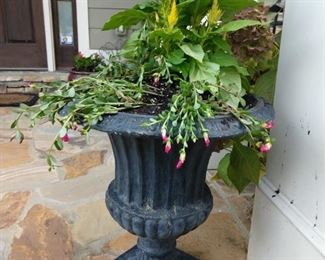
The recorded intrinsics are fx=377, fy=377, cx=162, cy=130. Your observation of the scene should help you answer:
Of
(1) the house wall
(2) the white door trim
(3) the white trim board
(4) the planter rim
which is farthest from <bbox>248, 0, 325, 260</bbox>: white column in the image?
(2) the white door trim

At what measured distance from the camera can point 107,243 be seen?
152cm

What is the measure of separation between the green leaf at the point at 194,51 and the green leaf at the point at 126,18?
0.17 meters

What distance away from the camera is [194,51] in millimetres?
922

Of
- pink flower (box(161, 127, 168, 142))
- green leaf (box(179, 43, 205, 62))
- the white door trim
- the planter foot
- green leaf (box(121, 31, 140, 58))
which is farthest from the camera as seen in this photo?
the white door trim

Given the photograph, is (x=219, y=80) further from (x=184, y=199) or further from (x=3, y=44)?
(x=3, y=44)

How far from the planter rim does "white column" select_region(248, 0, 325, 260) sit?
0.23m

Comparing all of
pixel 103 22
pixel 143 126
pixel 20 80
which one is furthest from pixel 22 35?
pixel 143 126

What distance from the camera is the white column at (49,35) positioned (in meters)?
3.60

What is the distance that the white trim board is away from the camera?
939 millimetres

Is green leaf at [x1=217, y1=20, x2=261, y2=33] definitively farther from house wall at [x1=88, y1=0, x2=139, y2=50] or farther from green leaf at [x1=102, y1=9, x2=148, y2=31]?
→ house wall at [x1=88, y1=0, x2=139, y2=50]

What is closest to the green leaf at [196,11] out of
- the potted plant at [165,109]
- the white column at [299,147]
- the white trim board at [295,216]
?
the potted plant at [165,109]

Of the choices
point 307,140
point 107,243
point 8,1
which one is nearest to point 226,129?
point 307,140

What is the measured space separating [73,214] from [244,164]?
89cm

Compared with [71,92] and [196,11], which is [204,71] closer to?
[196,11]
